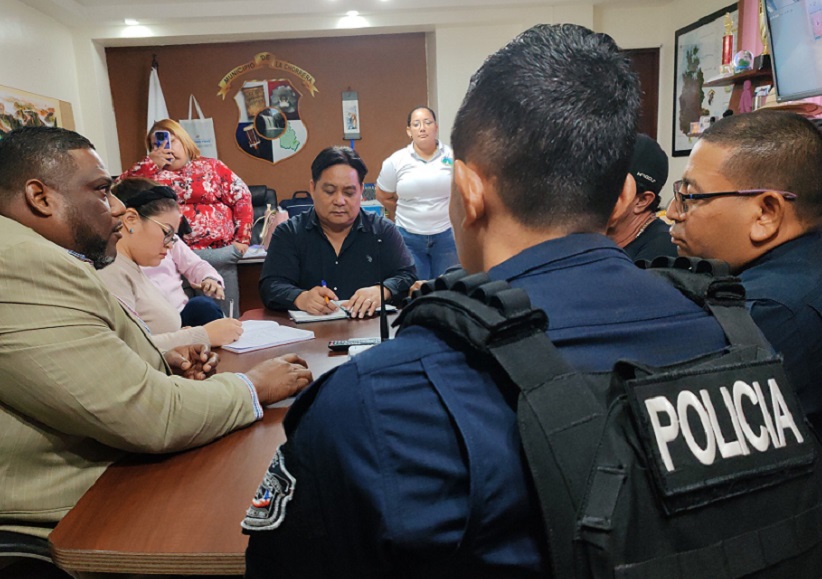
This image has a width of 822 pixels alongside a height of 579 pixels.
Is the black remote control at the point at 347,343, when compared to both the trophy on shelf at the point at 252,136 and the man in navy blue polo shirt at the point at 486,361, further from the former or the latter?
the trophy on shelf at the point at 252,136

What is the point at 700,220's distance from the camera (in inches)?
57.6

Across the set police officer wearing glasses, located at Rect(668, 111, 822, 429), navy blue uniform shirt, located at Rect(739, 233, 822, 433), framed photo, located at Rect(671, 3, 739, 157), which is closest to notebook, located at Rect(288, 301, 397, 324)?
police officer wearing glasses, located at Rect(668, 111, 822, 429)

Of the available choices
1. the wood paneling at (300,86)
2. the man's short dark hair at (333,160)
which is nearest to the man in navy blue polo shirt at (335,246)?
the man's short dark hair at (333,160)

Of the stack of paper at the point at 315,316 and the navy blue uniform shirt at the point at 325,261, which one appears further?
the navy blue uniform shirt at the point at 325,261

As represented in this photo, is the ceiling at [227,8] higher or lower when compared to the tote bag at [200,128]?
higher

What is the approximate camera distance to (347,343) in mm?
1859

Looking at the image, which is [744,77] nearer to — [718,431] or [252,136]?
[718,431]

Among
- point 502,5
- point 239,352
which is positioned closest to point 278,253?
point 239,352

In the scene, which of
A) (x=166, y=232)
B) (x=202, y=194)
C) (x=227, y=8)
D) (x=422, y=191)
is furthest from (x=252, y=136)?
(x=166, y=232)

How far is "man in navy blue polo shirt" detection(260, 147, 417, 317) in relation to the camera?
8.73 feet

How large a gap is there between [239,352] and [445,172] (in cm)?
253

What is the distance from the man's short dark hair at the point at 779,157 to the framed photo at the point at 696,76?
367cm

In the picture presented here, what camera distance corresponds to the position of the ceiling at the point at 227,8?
5.10m

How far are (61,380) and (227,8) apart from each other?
500 cm
